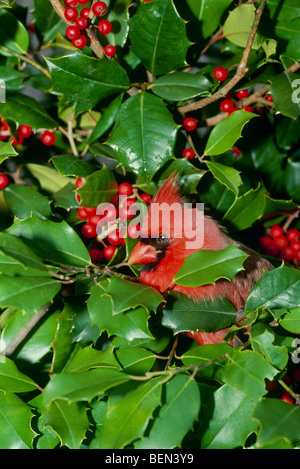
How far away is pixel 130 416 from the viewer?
705 millimetres

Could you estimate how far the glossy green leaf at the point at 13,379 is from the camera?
2.97 ft

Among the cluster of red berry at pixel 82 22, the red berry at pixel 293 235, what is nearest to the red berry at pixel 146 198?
the cluster of red berry at pixel 82 22

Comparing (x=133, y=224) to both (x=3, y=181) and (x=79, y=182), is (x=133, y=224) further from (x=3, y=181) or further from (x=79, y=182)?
(x=3, y=181)

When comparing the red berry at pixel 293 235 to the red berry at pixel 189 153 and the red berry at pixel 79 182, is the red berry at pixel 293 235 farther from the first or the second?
the red berry at pixel 79 182

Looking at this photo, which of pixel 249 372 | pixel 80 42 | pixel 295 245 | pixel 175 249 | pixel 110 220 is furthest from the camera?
pixel 295 245

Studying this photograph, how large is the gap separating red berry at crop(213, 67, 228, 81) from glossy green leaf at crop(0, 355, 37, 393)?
773mm

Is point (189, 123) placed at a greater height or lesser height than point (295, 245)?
greater

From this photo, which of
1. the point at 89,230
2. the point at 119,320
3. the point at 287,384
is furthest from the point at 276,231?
the point at 119,320

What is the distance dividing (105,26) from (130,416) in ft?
2.63

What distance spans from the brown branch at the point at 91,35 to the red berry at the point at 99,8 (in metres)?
0.04

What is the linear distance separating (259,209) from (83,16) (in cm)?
61

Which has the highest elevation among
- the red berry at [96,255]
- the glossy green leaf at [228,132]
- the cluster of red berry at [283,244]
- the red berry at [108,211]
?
the glossy green leaf at [228,132]

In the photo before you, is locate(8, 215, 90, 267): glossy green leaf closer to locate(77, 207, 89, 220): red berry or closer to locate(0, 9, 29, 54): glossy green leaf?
locate(77, 207, 89, 220): red berry

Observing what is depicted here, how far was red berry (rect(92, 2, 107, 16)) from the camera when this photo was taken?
98cm
